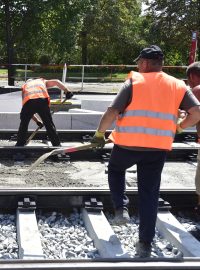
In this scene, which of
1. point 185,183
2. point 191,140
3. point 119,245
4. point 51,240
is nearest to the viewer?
point 119,245

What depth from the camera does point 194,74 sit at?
5.31m

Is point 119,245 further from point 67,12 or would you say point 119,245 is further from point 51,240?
point 67,12

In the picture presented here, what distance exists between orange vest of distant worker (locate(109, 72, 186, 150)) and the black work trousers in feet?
17.3

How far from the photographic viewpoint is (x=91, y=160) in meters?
8.90

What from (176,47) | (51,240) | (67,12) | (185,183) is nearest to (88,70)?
(176,47)

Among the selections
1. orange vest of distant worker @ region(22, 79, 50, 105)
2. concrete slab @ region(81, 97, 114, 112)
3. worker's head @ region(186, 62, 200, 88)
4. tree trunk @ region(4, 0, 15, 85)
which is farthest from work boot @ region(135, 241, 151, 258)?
tree trunk @ region(4, 0, 15, 85)

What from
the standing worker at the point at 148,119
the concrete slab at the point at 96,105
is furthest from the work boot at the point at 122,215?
the concrete slab at the point at 96,105

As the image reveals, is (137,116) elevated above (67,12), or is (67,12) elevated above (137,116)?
(67,12)

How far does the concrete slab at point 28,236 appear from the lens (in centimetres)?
435

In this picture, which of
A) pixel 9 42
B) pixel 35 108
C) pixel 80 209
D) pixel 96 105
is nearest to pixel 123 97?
pixel 80 209

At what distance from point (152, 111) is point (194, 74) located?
4.15 feet

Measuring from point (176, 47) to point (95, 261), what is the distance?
4323cm

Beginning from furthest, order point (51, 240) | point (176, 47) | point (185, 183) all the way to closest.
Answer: point (176, 47) → point (185, 183) → point (51, 240)

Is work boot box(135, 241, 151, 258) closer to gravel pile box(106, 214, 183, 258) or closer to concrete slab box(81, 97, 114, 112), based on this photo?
gravel pile box(106, 214, 183, 258)
